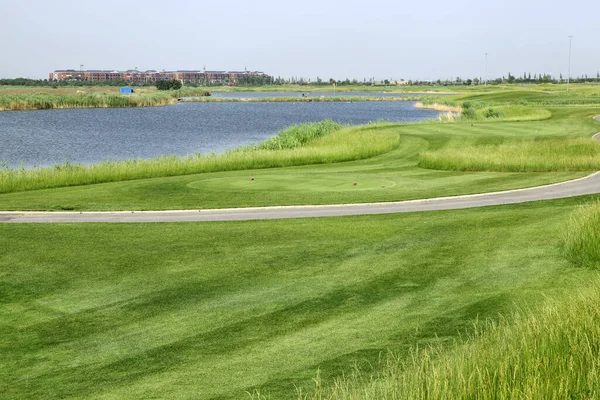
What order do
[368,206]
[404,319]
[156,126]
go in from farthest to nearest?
[156,126] < [368,206] < [404,319]

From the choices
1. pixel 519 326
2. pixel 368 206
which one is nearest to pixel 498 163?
pixel 368 206

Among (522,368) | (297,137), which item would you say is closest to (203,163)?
(297,137)

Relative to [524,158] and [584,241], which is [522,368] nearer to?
[584,241]

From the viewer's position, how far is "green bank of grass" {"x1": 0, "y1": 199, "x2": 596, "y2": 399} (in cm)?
1124

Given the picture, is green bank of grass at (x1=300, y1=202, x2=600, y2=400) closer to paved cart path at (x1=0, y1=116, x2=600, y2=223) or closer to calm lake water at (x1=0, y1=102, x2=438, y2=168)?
paved cart path at (x1=0, y1=116, x2=600, y2=223)

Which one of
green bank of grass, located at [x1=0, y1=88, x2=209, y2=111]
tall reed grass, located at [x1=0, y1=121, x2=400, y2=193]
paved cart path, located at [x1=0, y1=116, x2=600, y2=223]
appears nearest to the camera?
paved cart path, located at [x1=0, y1=116, x2=600, y2=223]

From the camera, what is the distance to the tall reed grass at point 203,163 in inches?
1254

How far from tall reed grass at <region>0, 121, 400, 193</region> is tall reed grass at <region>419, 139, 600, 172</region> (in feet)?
19.4

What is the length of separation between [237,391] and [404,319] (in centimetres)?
397

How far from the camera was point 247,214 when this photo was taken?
23.8 meters

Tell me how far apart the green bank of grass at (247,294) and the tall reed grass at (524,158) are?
1261 cm

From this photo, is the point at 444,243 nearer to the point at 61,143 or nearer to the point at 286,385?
the point at 286,385

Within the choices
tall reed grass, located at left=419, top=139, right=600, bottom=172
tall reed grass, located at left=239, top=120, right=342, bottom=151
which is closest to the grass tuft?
tall reed grass, located at left=419, top=139, right=600, bottom=172

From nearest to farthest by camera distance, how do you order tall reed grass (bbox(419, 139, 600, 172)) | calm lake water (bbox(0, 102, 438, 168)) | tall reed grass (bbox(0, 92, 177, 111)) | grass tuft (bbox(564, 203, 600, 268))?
1. grass tuft (bbox(564, 203, 600, 268))
2. tall reed grass (bbox(419, 139, 600, 172))
3. calm lake water (bbox(0, 102, 438, 168))
4. tall reed grass (bbox(0, 92, 177, 111))
